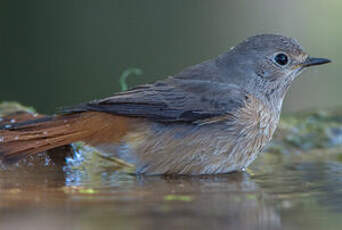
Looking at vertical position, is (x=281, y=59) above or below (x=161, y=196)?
above

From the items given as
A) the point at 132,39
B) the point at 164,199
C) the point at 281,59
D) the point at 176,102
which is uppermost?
the point at 132,39

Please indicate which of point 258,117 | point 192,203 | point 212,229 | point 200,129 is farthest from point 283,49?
point 212,229

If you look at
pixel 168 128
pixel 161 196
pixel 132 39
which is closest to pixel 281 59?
pixel 168 128

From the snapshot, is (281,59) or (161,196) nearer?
(161,196)

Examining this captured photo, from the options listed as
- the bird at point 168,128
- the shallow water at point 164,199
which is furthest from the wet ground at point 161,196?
the bird at point 168,128

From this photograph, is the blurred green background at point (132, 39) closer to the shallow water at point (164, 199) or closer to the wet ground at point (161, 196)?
the wet ground at point (161, 196)

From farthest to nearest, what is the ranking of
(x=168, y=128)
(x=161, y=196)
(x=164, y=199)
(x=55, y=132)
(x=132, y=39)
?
(x=132, y=39) < (x=168, y=128) < (x=55, y=132) < (x=161, y=196) < (x=164, y=199)

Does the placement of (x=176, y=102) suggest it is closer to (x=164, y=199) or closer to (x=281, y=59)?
(x=281, y=59)
